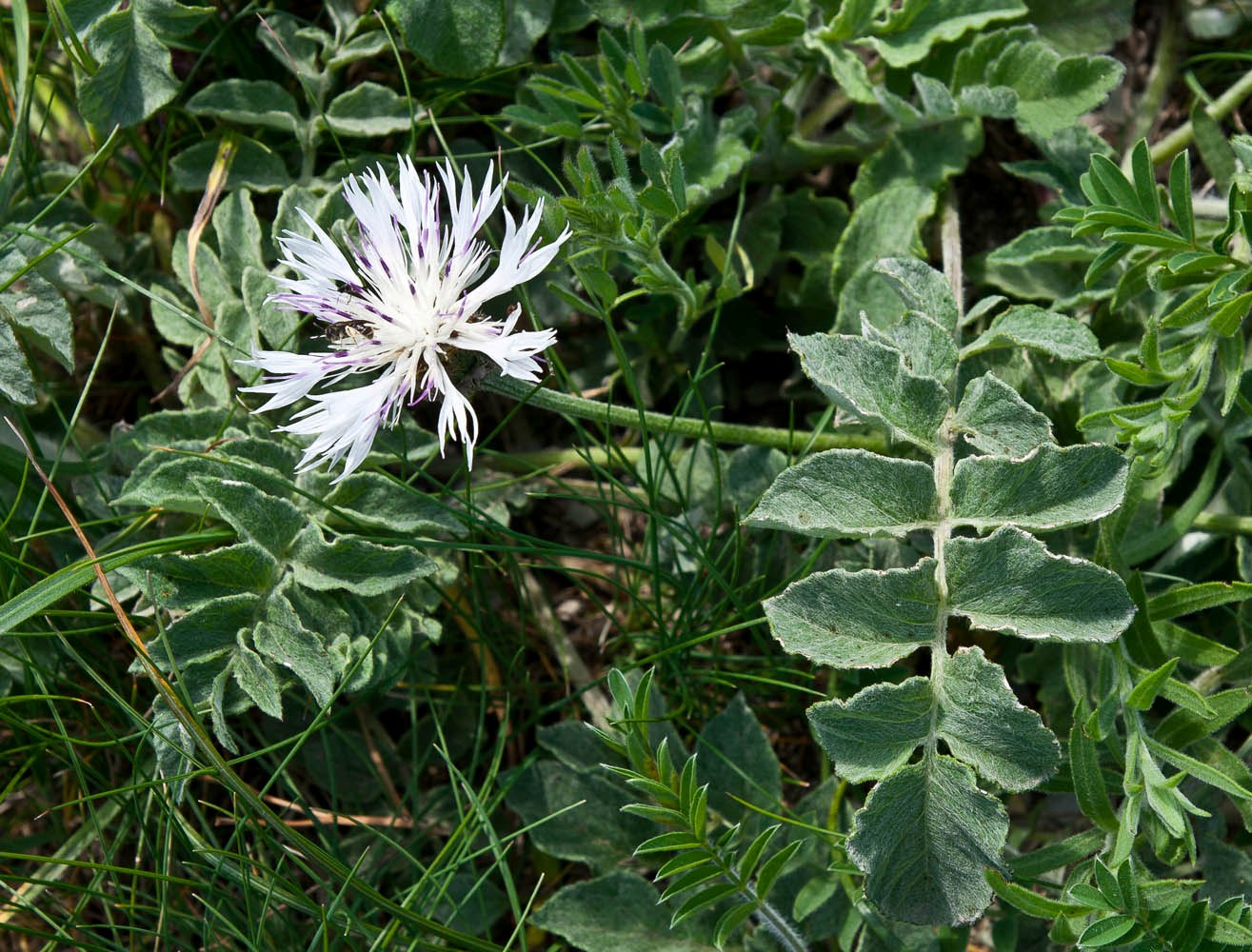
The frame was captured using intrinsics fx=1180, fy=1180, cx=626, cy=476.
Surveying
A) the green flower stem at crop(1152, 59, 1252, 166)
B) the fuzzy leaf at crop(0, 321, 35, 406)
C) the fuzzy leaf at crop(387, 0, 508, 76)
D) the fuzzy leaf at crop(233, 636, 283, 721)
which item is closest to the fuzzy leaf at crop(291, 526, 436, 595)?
the fuzzy leaf at crop(233, 636, 283, 721)

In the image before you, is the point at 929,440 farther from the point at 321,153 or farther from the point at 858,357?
the point at 321,153

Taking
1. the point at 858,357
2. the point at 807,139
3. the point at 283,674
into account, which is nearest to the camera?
the point at 858,357

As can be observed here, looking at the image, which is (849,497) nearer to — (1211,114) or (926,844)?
(926,844)

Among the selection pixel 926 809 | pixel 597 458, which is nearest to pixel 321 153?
pixel 597 458

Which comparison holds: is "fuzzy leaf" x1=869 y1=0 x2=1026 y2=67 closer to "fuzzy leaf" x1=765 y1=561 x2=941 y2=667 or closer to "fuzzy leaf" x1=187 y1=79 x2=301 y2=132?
"fuzzy leaf" x1=765 y1=561 x2=941 y2=667

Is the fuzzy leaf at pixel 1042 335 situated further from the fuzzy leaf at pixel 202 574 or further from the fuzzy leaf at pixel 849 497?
the fuzzy leaf at pixel 202 574

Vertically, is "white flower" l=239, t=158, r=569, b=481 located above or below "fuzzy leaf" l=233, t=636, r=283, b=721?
above

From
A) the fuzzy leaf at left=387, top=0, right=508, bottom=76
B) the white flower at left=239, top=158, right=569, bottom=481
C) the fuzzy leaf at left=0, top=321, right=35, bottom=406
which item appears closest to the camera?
the white flower at left=239, top=158, right=569, bottom=481
